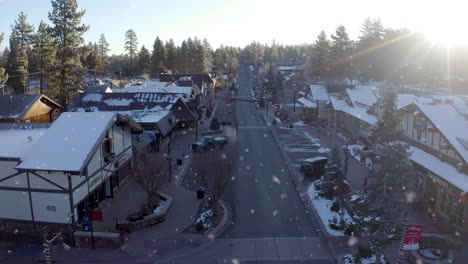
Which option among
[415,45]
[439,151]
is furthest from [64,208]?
[415,45]

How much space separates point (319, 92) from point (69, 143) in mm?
38157

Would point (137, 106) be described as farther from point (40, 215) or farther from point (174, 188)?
point (40, 215)

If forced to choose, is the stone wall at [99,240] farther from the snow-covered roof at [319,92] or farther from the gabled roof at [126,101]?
the snow-covered roof at [319,92]

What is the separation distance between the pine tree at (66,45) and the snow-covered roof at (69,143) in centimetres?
2577

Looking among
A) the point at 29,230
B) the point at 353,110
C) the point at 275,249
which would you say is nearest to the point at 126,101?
the point at 353,110

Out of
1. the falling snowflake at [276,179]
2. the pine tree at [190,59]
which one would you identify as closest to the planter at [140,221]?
the falling snowflake at [276,179]

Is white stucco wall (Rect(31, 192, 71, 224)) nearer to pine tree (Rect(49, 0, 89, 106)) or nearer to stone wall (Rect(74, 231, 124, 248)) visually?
stone wall (Rect(74, 231, 124, 248))

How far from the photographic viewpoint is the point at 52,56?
1871 inches

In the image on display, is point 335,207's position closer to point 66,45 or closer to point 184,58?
point 66,45

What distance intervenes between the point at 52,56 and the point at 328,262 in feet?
150

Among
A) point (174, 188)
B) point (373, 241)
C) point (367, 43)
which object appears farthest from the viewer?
point (367, 43)

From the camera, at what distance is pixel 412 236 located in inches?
476

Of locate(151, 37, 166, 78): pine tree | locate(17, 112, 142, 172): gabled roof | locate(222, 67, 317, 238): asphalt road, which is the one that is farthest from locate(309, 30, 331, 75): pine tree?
locate(17, 112, 142, 172): gabled roof

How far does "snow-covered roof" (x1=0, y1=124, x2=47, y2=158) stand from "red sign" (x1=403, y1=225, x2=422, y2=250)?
16003mm
